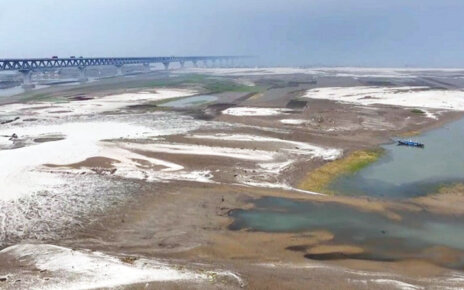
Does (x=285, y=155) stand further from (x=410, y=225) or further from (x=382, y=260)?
(x=382, y=260)

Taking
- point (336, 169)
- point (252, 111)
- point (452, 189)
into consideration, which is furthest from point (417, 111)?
point (452, 189)

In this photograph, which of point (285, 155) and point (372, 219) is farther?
point (285, 155)

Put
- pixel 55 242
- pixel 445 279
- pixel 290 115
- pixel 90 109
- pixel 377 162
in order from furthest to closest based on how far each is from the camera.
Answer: pixel 90 109
pixel 290 115
pixel 377 162
pixel 55 242
pixel 445 279

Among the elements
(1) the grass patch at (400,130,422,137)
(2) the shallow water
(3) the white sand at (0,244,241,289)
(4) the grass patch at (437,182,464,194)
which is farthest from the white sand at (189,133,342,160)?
(3) the white sand at (0,244,241,289)

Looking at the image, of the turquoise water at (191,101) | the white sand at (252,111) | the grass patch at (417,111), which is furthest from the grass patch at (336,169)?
the turquoise water at (191,101)

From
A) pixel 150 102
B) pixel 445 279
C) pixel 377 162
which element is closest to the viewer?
pixel 445 279

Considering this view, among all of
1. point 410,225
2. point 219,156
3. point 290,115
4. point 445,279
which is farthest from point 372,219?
point 290,115

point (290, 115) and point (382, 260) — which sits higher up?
point (290, 115)
